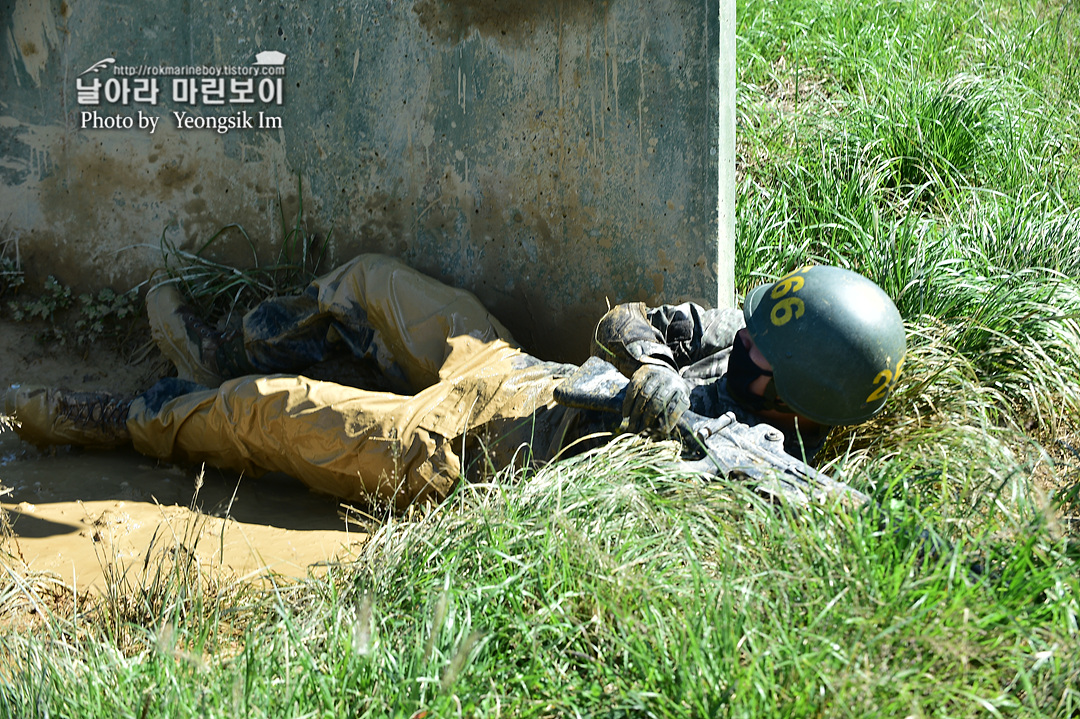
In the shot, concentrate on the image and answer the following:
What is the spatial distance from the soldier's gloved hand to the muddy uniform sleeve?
10.6 inches

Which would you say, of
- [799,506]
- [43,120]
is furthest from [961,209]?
[43,120]

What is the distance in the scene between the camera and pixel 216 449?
132 inches

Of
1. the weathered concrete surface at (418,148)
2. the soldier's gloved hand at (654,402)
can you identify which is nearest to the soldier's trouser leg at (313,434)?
the soldier's gloved hand at (654,402)

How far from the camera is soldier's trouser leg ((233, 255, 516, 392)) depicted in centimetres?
340

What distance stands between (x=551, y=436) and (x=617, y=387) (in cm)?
34

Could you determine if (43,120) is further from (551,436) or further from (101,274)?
(551,436)

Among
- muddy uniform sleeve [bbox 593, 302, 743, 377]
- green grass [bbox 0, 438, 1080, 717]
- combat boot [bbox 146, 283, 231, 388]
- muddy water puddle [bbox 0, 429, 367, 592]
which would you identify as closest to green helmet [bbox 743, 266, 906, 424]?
muddy uniform sleeve [bbox 593, 302, 743, 377]

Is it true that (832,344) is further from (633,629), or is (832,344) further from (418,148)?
(418,148)

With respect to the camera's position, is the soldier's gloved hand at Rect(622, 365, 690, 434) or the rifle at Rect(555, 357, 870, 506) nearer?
the rifle at Rect(555, 357, 870, 506)

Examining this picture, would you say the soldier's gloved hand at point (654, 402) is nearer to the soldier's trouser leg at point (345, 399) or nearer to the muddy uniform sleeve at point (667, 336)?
the muddy uniform sleeve at point (667, 336)

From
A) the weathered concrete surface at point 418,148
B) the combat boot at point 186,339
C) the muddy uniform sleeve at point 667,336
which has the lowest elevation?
the combat boot at point 186,339

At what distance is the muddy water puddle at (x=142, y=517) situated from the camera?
2760mm

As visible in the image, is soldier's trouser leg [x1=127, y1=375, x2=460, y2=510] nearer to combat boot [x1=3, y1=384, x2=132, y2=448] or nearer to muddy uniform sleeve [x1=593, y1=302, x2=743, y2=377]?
combat boot [x1=3, y1=384, x2=132, y2=448]

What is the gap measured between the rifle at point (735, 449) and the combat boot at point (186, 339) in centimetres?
163
